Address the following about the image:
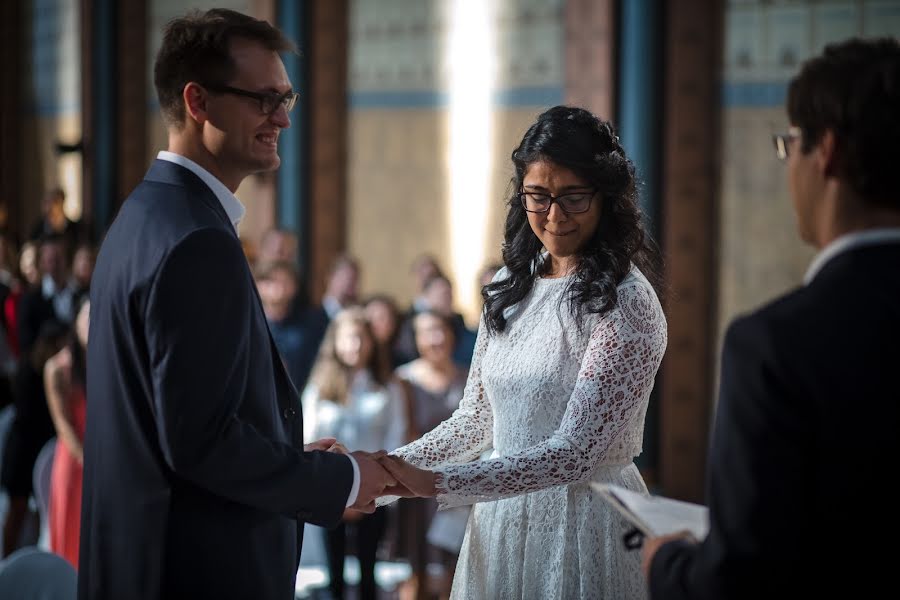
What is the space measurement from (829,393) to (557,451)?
0.88 metres

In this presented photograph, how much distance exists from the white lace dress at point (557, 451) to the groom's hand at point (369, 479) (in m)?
0.11

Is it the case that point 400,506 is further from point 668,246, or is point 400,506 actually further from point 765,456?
point 765,456

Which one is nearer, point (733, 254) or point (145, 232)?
point (145, 232)

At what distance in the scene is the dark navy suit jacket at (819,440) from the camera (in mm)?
1426

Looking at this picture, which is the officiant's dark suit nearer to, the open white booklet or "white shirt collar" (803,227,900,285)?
the open white booklet

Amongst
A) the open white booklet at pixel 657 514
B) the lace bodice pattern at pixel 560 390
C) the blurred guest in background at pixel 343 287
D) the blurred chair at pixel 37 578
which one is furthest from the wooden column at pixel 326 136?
the open white booklet at pixel 657 514

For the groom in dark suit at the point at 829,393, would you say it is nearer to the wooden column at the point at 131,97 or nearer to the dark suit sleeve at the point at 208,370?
the dark suit sleeve at the point at 208,370

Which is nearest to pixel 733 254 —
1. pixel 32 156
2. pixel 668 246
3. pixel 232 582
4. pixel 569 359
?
pixel 668 246

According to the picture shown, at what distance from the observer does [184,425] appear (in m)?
2.00

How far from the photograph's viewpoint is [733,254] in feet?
21.6

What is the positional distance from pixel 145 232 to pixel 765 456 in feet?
3.65

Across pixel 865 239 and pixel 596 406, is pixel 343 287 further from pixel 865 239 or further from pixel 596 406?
pixel 865 239

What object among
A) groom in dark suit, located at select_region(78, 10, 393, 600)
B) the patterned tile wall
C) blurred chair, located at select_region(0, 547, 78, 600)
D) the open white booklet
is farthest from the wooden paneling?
the open white booklet

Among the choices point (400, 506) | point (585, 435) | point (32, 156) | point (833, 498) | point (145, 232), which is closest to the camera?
point (833, 498)
